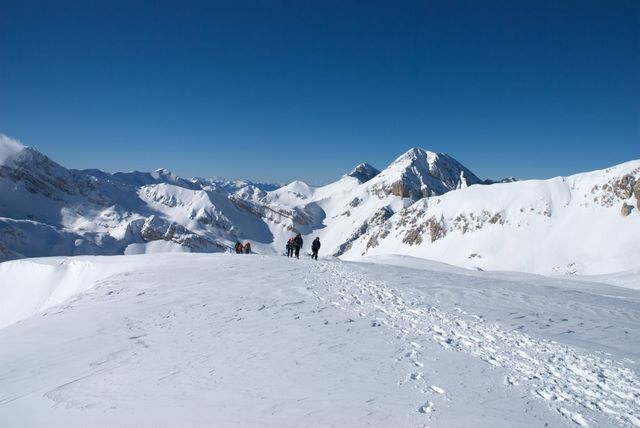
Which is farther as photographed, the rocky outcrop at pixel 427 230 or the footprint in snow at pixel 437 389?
the rocky outcrop at pixel 427 230

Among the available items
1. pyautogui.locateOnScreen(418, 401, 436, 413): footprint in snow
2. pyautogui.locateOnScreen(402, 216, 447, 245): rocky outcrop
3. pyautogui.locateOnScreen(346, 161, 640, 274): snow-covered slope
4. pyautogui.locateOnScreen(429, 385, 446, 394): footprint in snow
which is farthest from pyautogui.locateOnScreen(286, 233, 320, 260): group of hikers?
pyautogui.locateOnScreen(402, 216, 447, 245): rocky outcrop

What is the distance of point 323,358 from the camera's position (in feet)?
27.0

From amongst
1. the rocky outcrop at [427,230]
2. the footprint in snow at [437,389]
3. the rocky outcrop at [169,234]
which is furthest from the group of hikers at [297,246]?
the rocky outcrop at [169,234]

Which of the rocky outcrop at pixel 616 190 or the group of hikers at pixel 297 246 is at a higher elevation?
the rocky outcrop at pixel 616 190

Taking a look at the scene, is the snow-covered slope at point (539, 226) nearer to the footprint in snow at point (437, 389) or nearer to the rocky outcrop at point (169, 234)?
the footprint in snow at point (437, 389)

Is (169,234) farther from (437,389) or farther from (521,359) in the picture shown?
(437,389)

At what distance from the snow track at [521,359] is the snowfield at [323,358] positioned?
0.14ft

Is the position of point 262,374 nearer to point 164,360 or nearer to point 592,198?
point 164,360

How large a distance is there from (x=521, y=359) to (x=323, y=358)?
15.1ft

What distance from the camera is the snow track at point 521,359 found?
630 centimetres

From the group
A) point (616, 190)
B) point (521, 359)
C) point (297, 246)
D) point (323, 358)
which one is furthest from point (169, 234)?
point (521, 359)

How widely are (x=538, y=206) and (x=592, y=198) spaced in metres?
11.9

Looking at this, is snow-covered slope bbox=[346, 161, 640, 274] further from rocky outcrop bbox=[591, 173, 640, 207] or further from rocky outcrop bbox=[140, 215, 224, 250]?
rocky outcrop bbox=[140, 215, 224, 250]

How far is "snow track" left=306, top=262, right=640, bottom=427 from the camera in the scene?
6.30 metres
